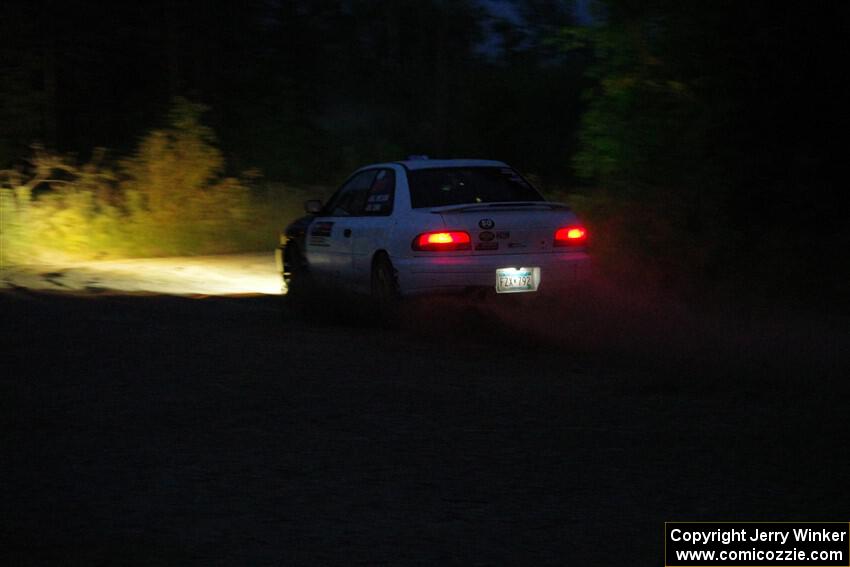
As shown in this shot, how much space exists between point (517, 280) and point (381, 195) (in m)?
1.86

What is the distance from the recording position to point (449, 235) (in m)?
11.2

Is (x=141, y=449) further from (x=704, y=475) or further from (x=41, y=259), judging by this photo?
(x=41, y=259)

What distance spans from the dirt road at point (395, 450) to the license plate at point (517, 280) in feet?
1.66

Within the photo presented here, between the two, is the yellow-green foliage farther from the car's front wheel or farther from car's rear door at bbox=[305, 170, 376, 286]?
car's rear door at bbox=[305, 170, 376, 286]

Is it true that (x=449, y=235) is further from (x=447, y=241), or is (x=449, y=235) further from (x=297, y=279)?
(x=297, y=279)

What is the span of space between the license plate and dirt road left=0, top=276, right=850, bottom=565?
51cm

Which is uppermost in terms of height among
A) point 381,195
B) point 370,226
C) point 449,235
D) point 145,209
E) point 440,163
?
point 145,209

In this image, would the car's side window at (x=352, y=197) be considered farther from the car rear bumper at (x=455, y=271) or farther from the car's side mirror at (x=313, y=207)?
the car rear bumper at (x=455, y=271)

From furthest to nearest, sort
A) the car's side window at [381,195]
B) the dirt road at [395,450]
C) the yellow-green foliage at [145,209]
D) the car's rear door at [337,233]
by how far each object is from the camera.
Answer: the yellow-green foliage at [145,209] → the car's rear door at [337,233] → the car's side window at [381,195] → the dirt road at [395,450]

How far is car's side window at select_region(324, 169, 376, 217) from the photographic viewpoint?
42.3 feet

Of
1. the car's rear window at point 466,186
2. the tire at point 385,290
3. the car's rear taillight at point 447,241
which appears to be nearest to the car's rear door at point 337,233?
the tire at point 385,290

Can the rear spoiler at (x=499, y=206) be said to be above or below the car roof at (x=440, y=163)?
below

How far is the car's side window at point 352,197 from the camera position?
12891mm

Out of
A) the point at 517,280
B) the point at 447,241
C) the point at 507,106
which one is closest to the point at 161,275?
the point at 447,241
